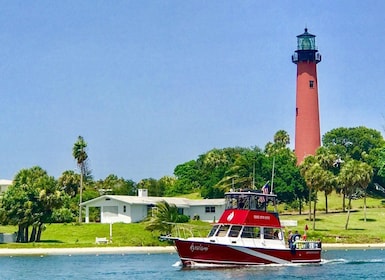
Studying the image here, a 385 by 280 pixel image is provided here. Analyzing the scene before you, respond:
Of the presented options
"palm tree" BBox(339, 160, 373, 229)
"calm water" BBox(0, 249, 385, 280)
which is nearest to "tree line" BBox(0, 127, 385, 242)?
"palm tree" BBox(339, 160, 373, 229)

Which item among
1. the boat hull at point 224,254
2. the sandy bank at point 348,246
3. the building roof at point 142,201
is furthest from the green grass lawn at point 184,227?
the boat hull at point 224,254

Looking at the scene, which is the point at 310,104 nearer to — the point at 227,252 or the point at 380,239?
the point at 380,239

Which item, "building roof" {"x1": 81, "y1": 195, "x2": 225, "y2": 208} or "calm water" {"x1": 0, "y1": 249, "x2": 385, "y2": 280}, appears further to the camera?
"building roof" {"x1": 81, "y1": 195, "x2": 225, "y2": 208}

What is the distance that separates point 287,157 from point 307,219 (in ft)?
62.5

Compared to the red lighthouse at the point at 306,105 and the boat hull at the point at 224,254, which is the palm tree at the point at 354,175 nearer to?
the red lighthouse at the point at 306,105

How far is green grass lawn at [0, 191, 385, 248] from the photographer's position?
8139 centimetres

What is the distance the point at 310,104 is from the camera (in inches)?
4803

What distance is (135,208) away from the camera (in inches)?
3871

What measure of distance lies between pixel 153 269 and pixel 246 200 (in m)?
7.66

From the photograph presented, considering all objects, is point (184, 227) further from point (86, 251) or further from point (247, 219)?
point (247, 219)

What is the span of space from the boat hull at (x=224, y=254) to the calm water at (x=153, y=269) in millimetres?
605

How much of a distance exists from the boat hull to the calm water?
605 millimetres

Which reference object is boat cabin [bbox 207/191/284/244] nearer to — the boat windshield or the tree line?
the boat windshield

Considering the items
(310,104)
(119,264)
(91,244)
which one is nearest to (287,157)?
(310,104)
